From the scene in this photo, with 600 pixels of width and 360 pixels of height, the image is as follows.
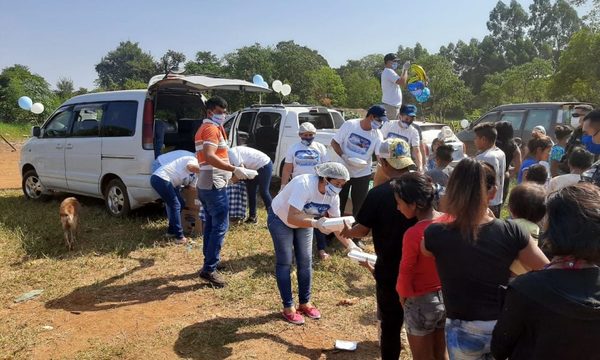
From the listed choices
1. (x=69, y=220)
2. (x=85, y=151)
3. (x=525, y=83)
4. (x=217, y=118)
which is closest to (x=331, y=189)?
(x=217, y=118)

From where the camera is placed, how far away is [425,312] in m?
2.35

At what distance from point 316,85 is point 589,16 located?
2007 centimetres

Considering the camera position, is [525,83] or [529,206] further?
[525,83]

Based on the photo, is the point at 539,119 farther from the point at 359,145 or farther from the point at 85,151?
the point at 85,151

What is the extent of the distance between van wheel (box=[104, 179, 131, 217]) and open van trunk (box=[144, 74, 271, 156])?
838 mm

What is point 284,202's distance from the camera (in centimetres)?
355

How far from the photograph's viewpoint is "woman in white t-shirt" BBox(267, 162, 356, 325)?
334 cm

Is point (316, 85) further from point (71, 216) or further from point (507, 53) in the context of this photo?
point (507, 53)

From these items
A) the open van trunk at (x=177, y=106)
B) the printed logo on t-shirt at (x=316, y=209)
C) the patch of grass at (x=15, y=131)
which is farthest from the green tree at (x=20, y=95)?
the printed logo on t-shirt at (x=316, y=209)

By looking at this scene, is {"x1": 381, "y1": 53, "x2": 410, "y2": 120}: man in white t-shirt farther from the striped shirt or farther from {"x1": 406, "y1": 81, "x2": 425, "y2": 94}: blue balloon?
the striped shirt

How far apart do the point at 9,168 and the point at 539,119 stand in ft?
47.4

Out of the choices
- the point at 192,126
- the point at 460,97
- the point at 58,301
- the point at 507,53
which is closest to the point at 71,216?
the point at 58,301

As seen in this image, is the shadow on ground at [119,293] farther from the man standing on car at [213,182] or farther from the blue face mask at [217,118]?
the blue face mask at [217,118]

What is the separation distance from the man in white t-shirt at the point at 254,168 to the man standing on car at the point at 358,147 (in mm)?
1253
